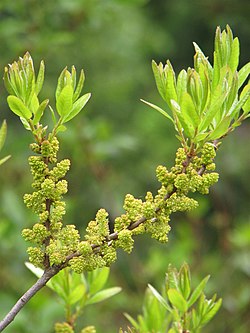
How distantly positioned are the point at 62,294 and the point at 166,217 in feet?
1.05

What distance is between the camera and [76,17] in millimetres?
2816

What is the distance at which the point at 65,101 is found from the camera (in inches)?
34.0

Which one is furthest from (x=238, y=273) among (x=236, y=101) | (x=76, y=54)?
(x=236, y=101)

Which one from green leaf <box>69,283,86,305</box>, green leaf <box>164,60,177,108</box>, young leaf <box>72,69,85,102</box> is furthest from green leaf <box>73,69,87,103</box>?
green leaf <box>69,283,86,305</box>

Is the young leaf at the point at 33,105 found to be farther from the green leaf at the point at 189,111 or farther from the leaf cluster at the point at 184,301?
the leaf cluster at the point at 184,301

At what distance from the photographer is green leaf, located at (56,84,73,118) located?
0.86 metres

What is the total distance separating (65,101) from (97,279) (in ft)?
1.27

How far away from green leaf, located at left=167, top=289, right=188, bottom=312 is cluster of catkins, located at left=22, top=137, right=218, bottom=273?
0.16 m

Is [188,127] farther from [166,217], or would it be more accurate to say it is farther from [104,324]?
[104,324]

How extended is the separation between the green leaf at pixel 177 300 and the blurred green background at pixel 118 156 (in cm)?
108

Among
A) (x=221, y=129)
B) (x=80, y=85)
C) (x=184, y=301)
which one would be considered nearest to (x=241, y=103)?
(x=221, y=129)

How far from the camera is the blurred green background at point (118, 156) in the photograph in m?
2.59

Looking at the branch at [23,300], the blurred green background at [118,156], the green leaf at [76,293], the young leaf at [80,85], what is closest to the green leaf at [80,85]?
the young leaf at [80,85]

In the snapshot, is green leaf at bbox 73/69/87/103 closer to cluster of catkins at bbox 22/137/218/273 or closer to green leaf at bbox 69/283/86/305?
cluster of catkins at bbox 22/137/218/273
